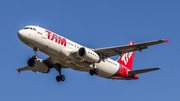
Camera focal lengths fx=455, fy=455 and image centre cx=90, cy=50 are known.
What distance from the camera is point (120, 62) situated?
230 feet

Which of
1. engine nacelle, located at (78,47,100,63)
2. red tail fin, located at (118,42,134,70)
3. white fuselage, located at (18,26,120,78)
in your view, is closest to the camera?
white fuselage, located at (18,26,120,78)

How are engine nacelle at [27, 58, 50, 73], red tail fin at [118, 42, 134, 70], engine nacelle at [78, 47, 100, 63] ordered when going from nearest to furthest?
engine nacelle at [78, 47, 100, 63]
engine nacelle at [27, 58, 50, 73]
red tail fin at [118, 42, 134, 70]

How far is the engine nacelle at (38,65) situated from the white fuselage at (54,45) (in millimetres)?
3194

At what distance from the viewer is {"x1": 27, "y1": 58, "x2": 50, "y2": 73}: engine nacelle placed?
60.3m

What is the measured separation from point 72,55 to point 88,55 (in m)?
2.05

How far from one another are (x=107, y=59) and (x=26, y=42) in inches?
512

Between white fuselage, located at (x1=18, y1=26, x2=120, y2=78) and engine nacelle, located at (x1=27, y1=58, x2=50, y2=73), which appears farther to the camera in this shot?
engine nacelle, located at (x1=27, y1=58, x2=50, y2=73)

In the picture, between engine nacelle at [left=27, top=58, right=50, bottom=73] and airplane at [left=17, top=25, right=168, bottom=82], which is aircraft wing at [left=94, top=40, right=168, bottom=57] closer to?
airplane at [left=17, top=25, right=168, bottom=82]

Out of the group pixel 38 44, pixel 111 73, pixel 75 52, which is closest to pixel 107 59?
pixel 111 73

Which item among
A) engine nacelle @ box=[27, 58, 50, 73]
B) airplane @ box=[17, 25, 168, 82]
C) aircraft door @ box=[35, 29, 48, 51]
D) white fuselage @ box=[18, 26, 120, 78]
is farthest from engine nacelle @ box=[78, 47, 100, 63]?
engine nacelle @ box=[27, 58, 50, 73]

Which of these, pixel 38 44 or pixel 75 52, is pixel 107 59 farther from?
pixel 38 44

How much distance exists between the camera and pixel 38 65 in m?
62.0

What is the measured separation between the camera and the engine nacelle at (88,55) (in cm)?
5737

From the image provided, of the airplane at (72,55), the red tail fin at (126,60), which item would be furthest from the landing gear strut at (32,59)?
the red tail fin at (126,60)
